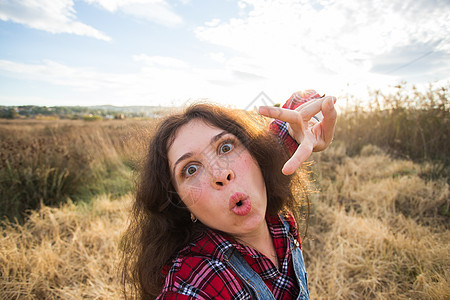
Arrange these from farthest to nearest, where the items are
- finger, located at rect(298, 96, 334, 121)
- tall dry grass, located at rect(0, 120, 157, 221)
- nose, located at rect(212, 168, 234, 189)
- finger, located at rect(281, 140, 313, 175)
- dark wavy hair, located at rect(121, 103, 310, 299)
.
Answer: tall dry grass, located at rect(0, 120, 157, 221)
dark wavy hair, located at rect(121, 103, 310, 299)
finger, located at rect(298, 96, 334, 121)
nose, located at rect(212, 168, 234, 189)
finger, located at rect(281, 140, 313, 175)

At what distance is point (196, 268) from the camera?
0.94 m

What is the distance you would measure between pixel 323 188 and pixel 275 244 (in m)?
2.66

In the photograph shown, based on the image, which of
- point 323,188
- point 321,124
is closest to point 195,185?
point 321,124

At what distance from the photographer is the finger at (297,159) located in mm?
868

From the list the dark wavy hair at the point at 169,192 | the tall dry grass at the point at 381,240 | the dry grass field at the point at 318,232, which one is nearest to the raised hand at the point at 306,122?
the dark wavy hair at the point at 169,192

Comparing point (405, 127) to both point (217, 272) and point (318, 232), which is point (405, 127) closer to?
point (318, 232)

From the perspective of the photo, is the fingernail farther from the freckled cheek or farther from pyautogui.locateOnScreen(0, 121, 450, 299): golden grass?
pyautogui.locateOnScreen(0, 121, 450, 299): golden grass

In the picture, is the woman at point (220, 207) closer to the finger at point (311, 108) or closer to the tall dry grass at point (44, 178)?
the finger at point (311, 108)

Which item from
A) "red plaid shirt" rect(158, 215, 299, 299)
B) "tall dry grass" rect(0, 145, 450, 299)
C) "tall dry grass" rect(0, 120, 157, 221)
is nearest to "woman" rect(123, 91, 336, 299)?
"red plaid shirt" rect(158, 215, 299, 299)

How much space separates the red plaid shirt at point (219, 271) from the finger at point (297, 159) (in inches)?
16.0

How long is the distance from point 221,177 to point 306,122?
488mm

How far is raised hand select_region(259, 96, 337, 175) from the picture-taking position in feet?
2.94

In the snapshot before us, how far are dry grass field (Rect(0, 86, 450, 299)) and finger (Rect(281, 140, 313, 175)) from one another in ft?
3.01

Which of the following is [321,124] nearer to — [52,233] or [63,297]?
[63,297]
